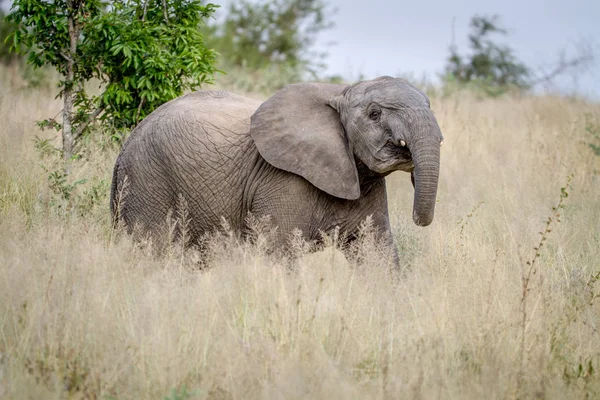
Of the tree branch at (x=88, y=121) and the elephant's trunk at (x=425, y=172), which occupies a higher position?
the elephant's trunk at (x=425, y=172)

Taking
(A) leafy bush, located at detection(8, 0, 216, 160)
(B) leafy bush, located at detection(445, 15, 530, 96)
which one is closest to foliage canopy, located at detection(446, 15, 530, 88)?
(B) leafy bush, located at detection(445, 15, 530, 96)

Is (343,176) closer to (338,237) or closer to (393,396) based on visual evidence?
(338,237)

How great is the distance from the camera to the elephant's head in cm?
536

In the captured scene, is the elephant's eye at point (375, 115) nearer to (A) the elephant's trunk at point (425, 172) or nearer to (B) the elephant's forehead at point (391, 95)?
(B) the elephant's forehead at point (391, 95)

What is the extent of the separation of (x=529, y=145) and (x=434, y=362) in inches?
305

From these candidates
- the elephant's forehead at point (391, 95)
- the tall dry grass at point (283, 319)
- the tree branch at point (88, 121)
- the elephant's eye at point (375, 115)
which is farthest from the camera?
the tree branch at point (88, 121)

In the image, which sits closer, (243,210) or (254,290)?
(254,290)

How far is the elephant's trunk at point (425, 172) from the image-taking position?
5.25 metres

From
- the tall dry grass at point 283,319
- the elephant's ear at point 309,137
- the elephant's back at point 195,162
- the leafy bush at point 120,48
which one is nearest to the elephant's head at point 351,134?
the elephant's ear at point 309,137

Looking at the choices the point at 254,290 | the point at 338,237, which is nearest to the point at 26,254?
the point at 254,290

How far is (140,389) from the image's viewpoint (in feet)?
13.7

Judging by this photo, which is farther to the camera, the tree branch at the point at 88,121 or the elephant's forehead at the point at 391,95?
the tree branch at the point at 88,121

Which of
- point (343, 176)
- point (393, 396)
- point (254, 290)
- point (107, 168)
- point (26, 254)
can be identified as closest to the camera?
point (393, 396)

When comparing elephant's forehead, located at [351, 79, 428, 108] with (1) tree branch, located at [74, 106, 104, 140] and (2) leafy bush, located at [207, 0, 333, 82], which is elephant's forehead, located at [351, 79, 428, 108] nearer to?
(1) tree branch, located at [74, 106, 104, 140]
